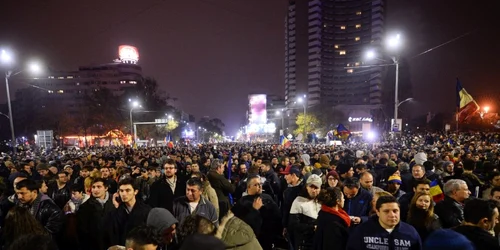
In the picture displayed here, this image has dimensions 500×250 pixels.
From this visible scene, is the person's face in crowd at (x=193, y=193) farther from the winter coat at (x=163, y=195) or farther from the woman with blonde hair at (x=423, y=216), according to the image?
the woman with blonde hair at (x=423, y=216)

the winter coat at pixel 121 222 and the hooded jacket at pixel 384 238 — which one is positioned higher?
the hooded jacket at pixel 384 238

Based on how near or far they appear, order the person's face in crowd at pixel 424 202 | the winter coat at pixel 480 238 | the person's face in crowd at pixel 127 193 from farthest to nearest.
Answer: the person's face in crowd at pixel 127 193
the person's face in crowd at pixel 424 202
the winter coat at pixel 480 238

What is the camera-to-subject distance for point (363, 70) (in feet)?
430

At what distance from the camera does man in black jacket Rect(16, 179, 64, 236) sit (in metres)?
4.46

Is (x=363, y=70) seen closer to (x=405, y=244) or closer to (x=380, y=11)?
(x=380, y=11)

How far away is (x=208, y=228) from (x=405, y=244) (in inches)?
82.0

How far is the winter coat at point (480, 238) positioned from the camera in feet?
9.60

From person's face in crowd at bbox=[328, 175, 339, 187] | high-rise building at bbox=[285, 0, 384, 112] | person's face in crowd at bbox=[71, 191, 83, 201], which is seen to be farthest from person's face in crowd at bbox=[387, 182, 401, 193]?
high-rise building at bbox=[285, 0, 384, 112]

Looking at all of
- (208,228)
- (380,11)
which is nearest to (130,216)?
(208,228)

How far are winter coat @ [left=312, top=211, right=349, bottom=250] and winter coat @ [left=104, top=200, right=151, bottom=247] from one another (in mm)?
2428

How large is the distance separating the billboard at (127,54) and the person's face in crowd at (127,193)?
134274 millimetres

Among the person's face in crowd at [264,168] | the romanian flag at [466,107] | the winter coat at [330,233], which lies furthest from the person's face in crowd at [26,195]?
the romanian flag at [466,107]

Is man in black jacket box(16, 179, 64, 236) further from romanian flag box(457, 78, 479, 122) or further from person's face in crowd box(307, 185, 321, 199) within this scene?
romanian flag box(457, 78, 479, 122)

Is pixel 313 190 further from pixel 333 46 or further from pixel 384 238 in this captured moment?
pixel 333 46
